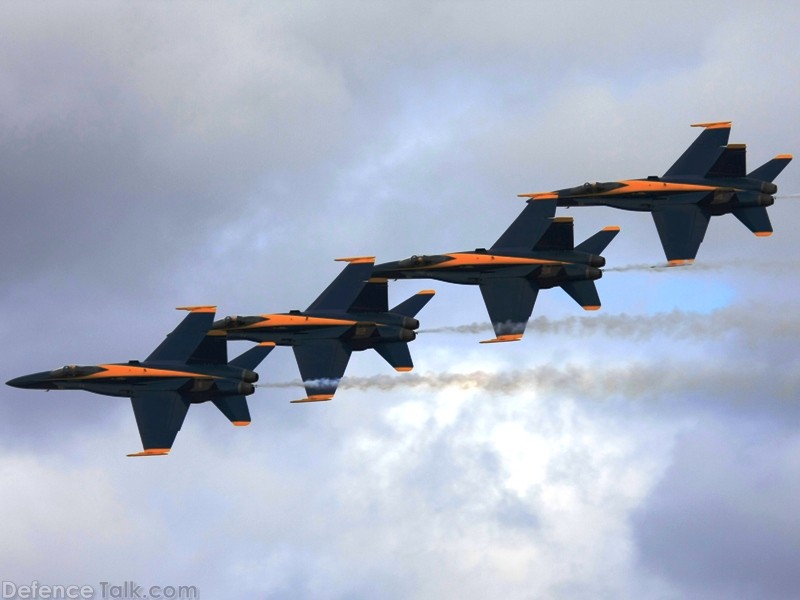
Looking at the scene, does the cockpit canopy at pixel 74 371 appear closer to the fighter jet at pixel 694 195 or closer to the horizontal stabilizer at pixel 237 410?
the horizontal stabilizer at pixel 237 410

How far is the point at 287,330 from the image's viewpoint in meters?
138

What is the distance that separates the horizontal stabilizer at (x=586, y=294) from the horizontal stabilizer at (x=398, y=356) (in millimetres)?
12218

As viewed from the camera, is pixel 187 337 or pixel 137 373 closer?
pixel 137 373

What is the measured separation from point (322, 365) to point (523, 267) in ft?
50.4

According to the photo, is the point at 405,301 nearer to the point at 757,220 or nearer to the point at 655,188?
the point at 655,188

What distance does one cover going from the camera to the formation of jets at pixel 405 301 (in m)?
134

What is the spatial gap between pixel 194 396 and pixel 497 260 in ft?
74.8

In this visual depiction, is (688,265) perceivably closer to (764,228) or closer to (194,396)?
(764,228)

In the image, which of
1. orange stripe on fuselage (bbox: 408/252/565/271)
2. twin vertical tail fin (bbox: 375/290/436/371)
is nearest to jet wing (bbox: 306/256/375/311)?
twin vertical tail fin (bbox: 375/290/436/371)

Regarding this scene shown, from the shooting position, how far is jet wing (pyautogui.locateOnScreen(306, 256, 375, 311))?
140m

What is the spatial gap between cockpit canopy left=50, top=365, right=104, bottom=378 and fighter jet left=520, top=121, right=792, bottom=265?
1299 inches

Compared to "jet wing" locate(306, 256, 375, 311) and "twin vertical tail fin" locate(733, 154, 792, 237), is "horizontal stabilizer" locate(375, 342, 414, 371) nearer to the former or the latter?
"jet wing" locate(306, 256, 375, 311)

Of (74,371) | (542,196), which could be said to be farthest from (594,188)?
(74,371)

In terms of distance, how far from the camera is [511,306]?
13688 centimetres
